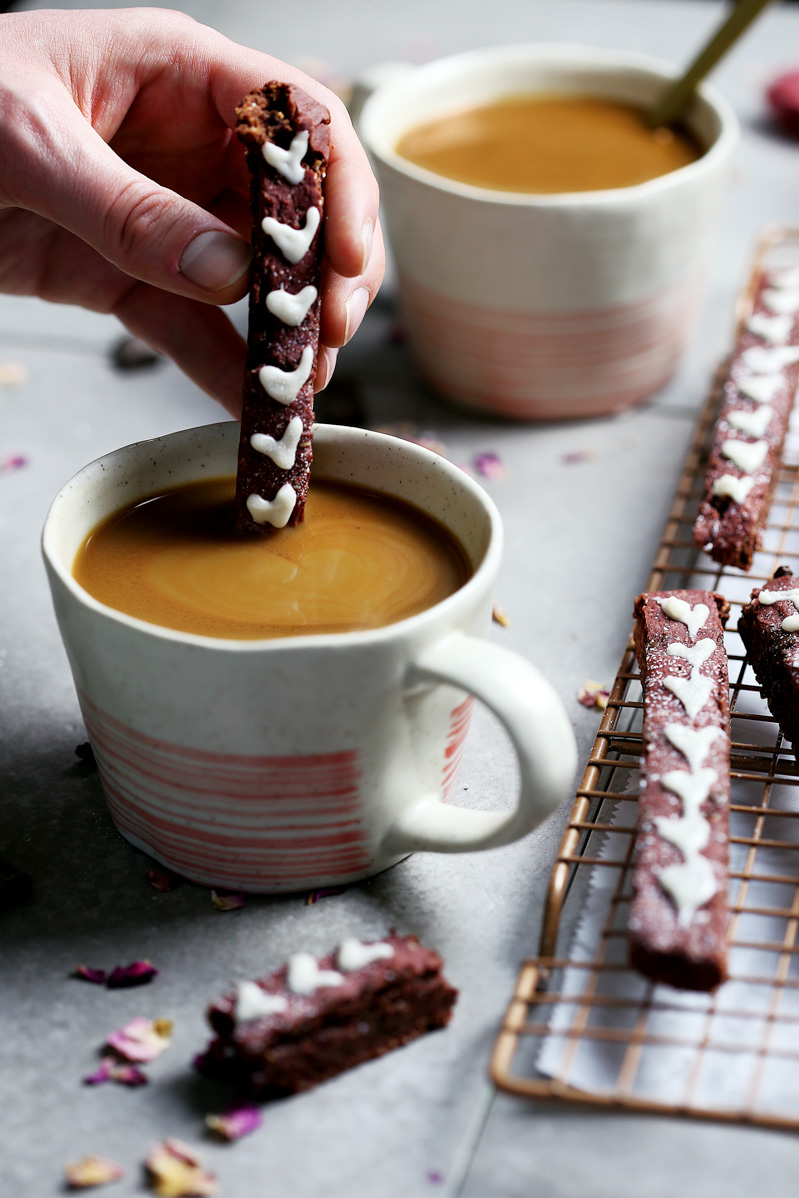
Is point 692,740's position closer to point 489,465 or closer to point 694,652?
point 694,652

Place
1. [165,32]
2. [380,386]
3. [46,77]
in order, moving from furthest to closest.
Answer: [380,386], [165,32], [46,77]

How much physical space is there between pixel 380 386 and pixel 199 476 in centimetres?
79

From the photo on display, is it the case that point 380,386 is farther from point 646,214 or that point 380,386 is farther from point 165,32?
point 165,32

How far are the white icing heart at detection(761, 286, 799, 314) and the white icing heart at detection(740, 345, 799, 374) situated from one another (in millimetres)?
102

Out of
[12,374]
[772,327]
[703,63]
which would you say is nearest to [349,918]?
[772,327]

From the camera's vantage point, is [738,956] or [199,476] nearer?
[738,956]

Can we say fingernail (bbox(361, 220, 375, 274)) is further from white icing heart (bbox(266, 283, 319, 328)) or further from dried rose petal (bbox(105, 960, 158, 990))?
dried rose petal (bbox(105, 960, 158, 990))

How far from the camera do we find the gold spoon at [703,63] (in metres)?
1.81

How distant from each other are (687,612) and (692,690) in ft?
0.42

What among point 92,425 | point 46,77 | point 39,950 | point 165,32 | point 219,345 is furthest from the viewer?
point 92,425

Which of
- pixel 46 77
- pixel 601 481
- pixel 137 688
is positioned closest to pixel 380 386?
pixel 601 481

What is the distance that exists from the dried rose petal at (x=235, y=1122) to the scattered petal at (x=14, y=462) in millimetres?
1097

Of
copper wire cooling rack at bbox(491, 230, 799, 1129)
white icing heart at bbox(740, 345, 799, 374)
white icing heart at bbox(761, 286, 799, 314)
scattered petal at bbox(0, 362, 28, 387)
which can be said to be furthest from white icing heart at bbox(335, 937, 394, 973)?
scattered petal at bbox(0, 362, 28, 387)

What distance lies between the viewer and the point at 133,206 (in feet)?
3.48
